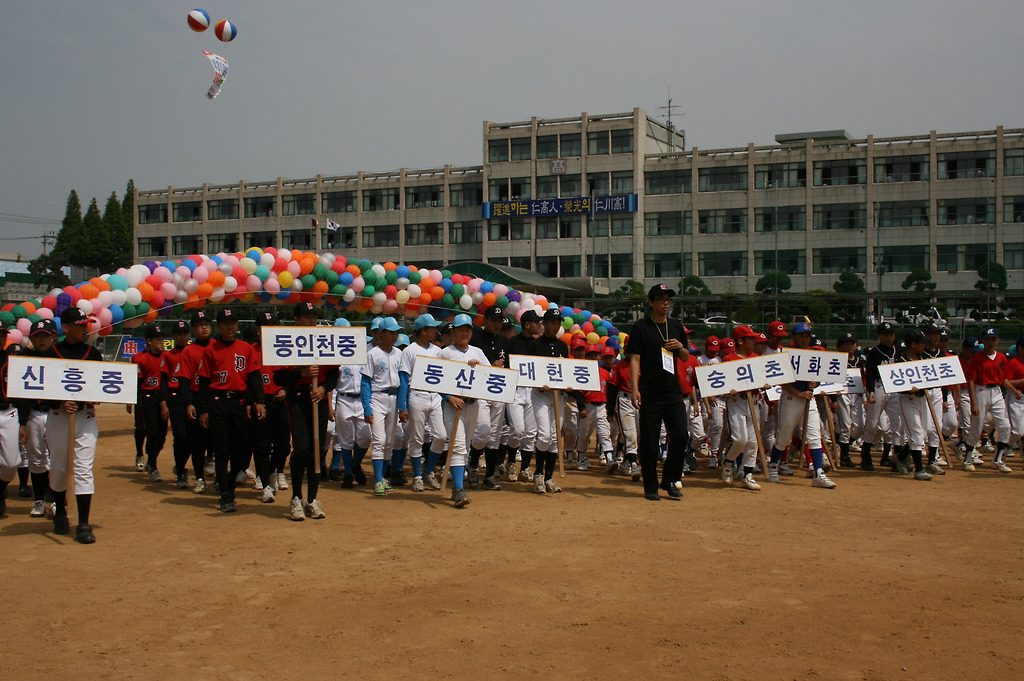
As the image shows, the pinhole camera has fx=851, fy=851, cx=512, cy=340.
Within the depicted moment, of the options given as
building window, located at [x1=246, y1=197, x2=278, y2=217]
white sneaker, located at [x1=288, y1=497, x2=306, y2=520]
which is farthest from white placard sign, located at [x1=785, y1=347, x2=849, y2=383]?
building window, located at [x1=246, y1=197, x2=278, y2=217]

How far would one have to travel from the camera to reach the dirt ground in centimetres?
468

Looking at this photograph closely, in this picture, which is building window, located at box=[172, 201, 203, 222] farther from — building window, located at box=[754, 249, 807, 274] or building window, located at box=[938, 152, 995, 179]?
building window, located at box=[938, 152, 995, 179]

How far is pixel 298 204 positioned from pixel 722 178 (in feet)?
115

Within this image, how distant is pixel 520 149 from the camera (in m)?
63.1

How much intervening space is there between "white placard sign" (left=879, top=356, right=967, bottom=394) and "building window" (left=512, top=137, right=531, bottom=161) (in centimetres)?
5305

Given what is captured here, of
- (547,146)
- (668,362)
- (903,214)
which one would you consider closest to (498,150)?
(547,146)

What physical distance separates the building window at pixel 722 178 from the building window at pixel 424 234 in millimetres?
20729

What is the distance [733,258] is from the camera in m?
58.8

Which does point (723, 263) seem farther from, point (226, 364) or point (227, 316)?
point (227, 316)

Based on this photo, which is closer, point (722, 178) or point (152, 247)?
point (722, 178)

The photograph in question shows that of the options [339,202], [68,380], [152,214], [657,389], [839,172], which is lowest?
[657,389]

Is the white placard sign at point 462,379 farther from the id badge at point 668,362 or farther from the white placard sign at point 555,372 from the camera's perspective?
the id badge at point 668,362

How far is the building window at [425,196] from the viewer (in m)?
67.3

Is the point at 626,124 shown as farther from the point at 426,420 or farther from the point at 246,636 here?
the point at 246,636
